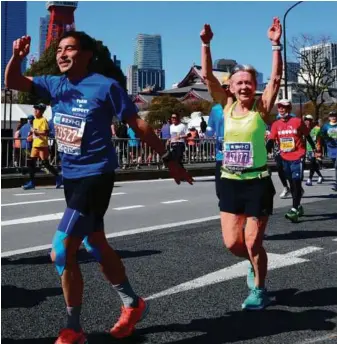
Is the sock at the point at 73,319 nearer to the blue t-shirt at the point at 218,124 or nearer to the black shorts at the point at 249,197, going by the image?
the black shorts at the point at 249,197

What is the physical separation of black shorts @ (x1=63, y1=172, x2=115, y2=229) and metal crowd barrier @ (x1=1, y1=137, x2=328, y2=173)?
7458 mm

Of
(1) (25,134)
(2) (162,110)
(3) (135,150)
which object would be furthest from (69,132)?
(2) (162,110)

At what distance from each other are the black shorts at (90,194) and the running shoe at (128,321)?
596 mm

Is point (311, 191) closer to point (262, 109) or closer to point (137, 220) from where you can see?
point (137, 220)

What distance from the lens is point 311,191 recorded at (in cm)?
1250

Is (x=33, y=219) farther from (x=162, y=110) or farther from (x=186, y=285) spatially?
(x=162, y=110)

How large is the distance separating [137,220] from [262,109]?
436 centimetres

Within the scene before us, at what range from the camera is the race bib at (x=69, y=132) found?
9.76ft

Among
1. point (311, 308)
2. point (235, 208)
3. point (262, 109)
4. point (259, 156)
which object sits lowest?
point (311, 308)

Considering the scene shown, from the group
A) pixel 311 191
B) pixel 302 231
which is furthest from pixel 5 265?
pixel 311 191

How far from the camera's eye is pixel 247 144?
3715mm

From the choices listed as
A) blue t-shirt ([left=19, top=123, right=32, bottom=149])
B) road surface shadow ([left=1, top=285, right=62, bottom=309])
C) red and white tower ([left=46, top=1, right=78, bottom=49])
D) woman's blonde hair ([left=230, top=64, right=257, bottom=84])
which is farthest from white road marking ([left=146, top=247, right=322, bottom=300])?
red and white tower ([left=46, top=1, right=78, bottom=49])

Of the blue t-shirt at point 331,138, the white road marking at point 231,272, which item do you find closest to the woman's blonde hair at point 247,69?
the white road marking at point 231,272

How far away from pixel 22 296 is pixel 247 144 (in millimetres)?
2026
